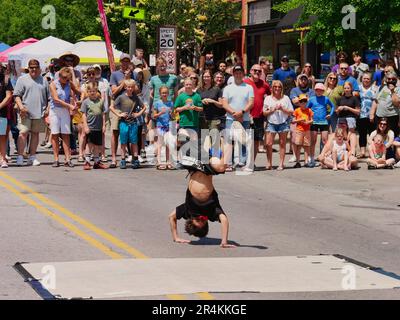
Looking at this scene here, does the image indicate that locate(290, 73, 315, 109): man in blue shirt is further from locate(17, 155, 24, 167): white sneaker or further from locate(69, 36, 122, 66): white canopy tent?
locate(69, 36, 122, 66): white canopy tent

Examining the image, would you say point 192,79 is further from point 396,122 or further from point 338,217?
point 338,217

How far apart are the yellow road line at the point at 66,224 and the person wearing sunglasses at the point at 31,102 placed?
328cm

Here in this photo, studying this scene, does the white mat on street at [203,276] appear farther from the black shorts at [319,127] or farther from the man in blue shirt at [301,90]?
the man in blue shirt at [301,90]

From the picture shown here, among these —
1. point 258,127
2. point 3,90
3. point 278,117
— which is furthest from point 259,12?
point 3,90

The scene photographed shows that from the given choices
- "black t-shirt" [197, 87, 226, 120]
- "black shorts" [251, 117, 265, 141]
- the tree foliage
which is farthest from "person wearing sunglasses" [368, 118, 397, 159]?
the tree foliage

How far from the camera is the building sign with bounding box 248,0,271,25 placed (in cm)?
4688

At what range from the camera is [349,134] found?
21.2m

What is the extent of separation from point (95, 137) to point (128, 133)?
0.61m

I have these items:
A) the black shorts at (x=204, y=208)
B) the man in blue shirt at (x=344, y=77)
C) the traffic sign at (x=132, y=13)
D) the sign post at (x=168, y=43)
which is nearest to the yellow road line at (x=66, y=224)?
the black shorts at (x=204, y=208)

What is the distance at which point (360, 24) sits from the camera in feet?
88.6
